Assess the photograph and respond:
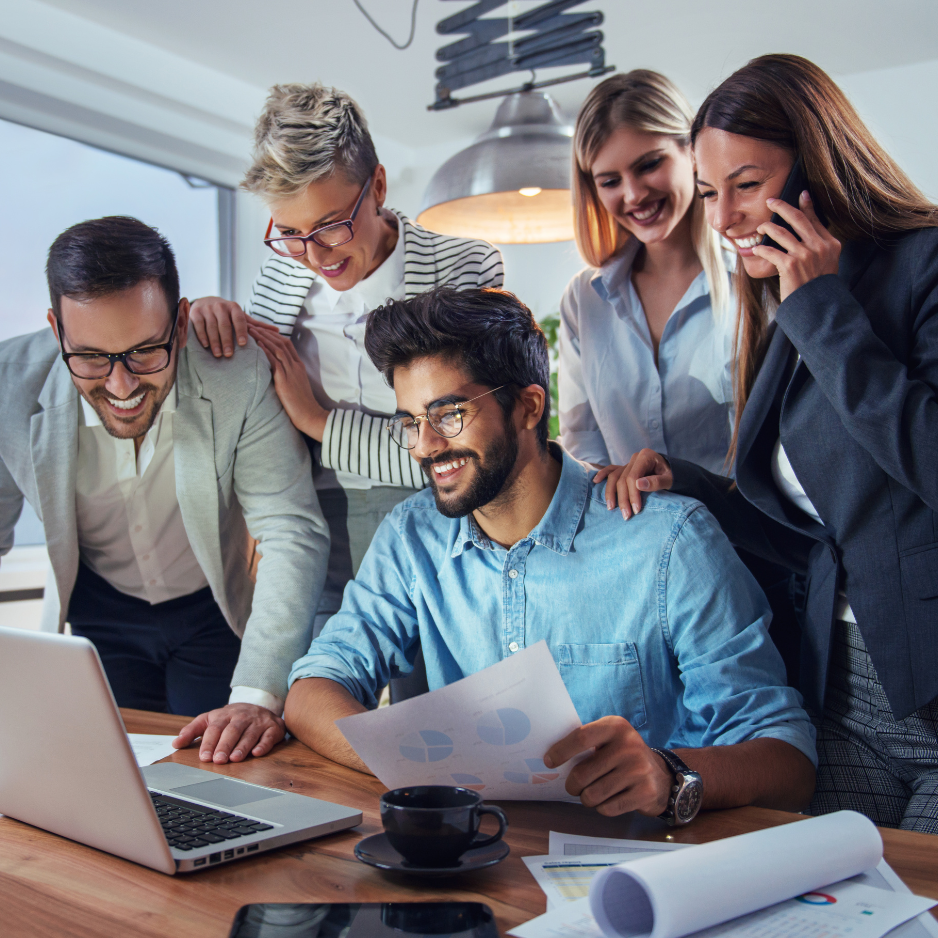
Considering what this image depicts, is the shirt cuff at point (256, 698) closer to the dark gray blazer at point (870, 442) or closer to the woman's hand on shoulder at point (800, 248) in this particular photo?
the dark gray blazer at point (870, 442)

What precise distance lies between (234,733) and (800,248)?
1.09 m

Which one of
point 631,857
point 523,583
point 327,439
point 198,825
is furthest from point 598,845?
point 327,439

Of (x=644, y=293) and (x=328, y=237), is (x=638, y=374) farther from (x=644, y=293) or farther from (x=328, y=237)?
(x=328, y=237)

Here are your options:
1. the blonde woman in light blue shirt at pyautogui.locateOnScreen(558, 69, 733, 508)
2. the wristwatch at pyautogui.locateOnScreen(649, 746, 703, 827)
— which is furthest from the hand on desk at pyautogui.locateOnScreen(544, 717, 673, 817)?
the blonde woman in light blue shirt at pyautogui.locateOnScreen(558, 69, 733, 508)

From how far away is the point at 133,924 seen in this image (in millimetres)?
761

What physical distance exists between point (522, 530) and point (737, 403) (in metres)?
0.47

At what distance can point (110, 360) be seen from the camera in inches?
65.5

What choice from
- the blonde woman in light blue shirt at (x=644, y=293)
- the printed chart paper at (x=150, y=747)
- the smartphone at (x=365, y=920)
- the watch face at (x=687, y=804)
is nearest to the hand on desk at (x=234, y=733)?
the printed chart paper at (x=150, y=747)

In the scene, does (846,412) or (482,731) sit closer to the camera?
(482,731)

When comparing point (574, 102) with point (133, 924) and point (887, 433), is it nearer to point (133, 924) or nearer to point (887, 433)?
point (887, 433)

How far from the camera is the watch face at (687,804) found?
97 cm

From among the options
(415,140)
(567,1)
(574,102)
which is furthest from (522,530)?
(415,140)

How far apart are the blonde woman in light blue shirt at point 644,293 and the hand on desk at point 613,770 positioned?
1.02 meters

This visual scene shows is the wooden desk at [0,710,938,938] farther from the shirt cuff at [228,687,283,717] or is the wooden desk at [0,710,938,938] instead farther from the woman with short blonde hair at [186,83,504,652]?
the woman with short blonde hair at [186,83,504,652]
